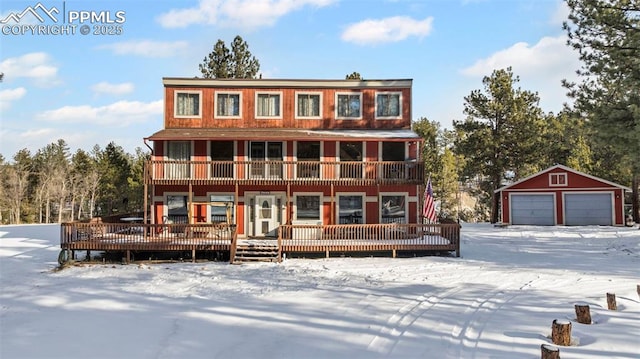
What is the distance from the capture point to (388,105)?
2184 cm

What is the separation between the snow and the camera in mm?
7500

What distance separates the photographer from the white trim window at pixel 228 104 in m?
21.7

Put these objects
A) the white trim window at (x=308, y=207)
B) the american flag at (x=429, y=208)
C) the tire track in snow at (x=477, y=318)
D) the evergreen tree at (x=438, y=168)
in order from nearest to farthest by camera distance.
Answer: the tire track in snow at (x=477, y=318) → the american flag at (x=429, y=208) → the white trim window at (x=308, y=207) → the evergreen tree at (x=438, y=168)

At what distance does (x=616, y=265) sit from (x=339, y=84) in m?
14.1

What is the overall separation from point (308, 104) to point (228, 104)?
13.4ft

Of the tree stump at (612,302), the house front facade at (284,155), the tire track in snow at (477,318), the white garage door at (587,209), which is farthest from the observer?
the white garage door at (587,209)

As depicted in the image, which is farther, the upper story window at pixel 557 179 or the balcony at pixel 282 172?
the upper story window at pixel 557 179

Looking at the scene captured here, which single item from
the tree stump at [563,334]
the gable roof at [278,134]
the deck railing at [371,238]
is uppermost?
the gable roof at [278,134]

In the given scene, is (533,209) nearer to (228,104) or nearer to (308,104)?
(308,104)

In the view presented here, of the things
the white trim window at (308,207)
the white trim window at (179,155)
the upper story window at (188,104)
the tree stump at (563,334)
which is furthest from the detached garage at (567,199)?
the tree stump at (563,334)

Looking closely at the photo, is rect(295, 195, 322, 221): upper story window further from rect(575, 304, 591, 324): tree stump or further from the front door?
rect(575, 304, 591, 324): tree stump

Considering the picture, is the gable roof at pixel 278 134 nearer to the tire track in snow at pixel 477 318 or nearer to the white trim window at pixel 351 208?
the white trim window at pixel 351 208

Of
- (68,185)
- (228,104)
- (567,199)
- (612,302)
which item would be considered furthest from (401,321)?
(68,185)

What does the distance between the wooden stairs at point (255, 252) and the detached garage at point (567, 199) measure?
19895 mm
